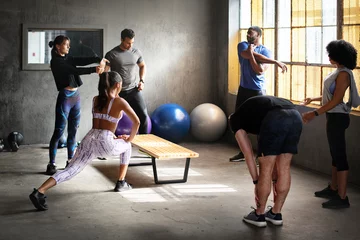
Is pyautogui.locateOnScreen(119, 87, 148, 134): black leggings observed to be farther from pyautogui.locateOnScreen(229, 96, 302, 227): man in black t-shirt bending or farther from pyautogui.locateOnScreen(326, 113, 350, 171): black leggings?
pyautogui.locateOnScreen(229, 96, 302, 227): man in black t-shirt bending

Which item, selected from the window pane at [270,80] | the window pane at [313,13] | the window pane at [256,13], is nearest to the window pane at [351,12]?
the window pane at [313,13]

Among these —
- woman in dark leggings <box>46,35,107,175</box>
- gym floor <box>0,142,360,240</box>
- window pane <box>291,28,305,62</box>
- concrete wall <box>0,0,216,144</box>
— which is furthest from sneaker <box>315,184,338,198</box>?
concrete wall <box>0,0,216,144</box>

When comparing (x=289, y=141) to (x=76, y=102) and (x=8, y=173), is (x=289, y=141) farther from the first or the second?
(x=8, y=173)

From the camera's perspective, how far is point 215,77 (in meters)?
10.3

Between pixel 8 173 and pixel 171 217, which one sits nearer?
pixel 171 217

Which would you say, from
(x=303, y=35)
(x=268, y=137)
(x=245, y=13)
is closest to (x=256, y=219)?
(x=268, y=137)

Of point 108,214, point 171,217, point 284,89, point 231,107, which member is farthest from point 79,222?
point 231,107

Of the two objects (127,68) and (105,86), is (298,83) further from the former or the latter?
(105,86)

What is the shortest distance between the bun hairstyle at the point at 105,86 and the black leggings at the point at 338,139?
2.06 metres

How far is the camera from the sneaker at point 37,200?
18.3ft

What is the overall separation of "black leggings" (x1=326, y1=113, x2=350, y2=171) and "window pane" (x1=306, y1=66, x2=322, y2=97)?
5.79ft

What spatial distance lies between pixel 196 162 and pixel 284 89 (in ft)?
5.08

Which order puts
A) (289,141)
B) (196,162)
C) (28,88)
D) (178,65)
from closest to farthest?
1. (289,141)
2. (196,162)
3. (28,88)
4. (178,65)

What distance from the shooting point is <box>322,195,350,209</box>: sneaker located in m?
5.77
